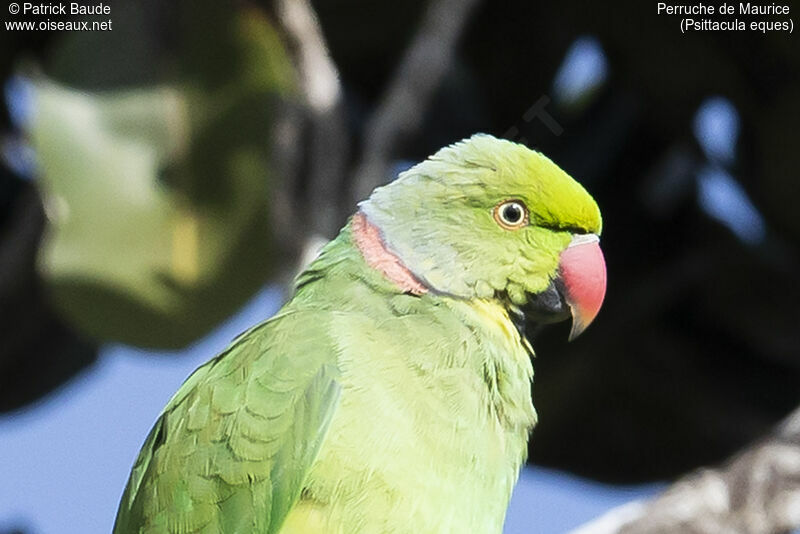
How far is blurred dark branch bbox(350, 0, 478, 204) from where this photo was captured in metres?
2.91

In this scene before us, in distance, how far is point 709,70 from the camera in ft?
13.1

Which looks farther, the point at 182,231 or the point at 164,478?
the point at 182,231

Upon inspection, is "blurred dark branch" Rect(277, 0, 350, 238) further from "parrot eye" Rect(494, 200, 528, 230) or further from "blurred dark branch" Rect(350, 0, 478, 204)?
"parrot eye" Rect(494, 200, 528, 230)

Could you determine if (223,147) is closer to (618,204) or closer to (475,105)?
(475,105)

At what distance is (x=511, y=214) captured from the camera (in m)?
2.08

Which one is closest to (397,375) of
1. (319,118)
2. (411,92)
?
(319,118)

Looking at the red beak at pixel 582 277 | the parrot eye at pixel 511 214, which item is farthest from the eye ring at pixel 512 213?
the red beak at pixel 582 277

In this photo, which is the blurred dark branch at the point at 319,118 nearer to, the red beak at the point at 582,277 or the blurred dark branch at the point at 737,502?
the red beak at the point at 582,277

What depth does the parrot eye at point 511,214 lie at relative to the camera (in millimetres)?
2074

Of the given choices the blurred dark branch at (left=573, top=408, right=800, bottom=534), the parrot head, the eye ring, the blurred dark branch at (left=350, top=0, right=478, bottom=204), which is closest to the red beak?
the parrot head

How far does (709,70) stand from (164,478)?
9.13ft

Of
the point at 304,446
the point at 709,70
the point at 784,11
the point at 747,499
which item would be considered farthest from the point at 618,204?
the point at 304,446

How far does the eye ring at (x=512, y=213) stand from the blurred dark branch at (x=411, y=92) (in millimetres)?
821

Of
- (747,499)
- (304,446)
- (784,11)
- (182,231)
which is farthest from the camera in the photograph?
(784,11)
